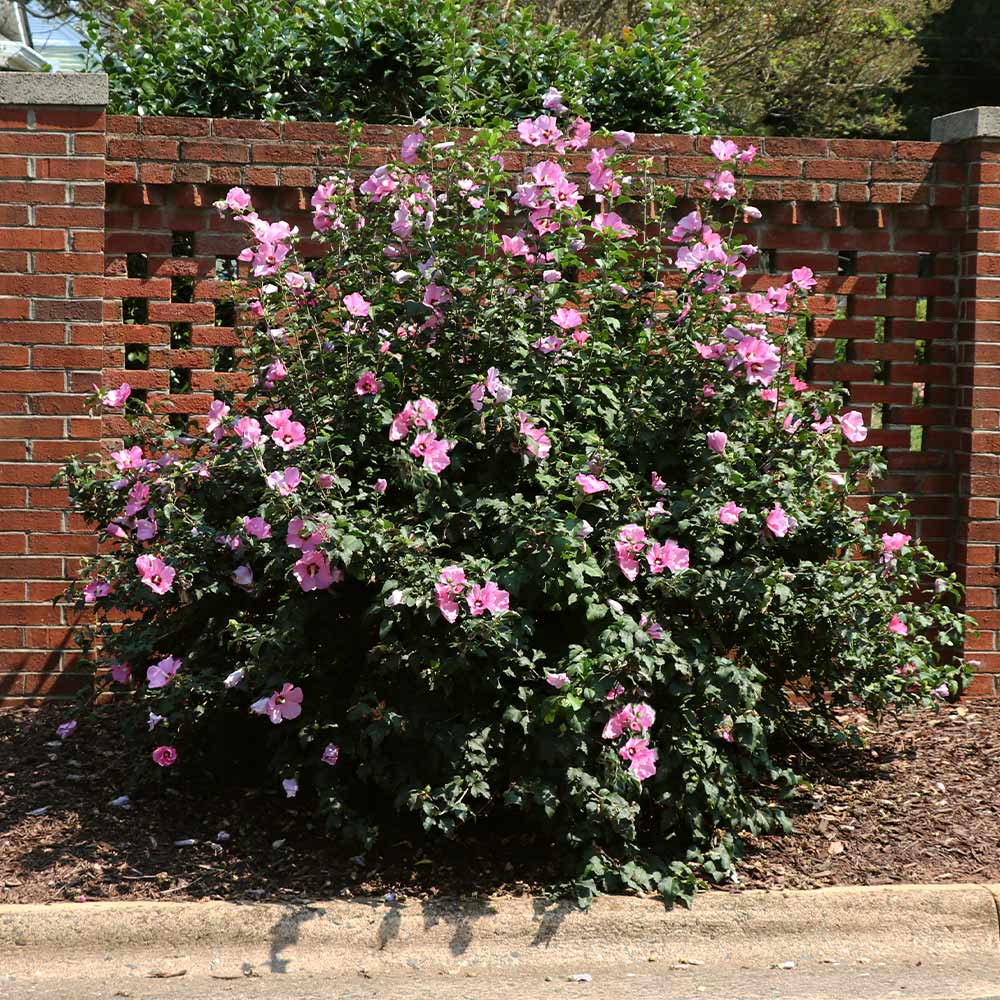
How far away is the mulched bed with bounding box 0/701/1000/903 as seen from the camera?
3.71 m

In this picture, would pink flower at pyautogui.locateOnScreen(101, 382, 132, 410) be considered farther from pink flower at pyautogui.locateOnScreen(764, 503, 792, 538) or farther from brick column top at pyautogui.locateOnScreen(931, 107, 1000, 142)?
brick column top at pyautogui.locateOnScreen(931, 107, 1000, 142)

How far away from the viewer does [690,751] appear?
3777 mm

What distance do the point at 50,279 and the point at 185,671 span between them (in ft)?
5.64

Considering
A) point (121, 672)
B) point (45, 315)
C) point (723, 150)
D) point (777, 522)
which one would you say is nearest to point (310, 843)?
point (121, 672)

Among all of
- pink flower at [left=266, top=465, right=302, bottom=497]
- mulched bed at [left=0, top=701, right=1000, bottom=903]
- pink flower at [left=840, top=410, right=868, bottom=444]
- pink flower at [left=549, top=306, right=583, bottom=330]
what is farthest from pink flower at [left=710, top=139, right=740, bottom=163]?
mulched bed at [left=0, top=701, right=1000, bottom=903]

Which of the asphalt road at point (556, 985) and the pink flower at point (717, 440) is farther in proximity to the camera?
the pink flower at point (717, 440)

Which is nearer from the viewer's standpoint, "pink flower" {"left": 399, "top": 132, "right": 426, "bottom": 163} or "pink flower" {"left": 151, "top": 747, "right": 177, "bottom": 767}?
"pink flower" {"left": 151, "top": 747, "right": 177, "bottom": 767}

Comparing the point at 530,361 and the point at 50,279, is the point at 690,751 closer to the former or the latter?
the point at 530,361

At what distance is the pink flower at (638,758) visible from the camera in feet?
11.9

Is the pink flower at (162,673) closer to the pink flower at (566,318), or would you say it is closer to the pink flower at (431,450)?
the pink flower at (431,450)

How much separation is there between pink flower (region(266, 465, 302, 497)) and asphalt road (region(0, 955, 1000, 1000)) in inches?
→ 50.2

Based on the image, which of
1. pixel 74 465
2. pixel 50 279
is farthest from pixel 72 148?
pixel 74 465

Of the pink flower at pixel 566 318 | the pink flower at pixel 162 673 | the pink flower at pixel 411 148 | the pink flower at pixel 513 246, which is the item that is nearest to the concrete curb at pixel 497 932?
the pink flower at pixel 162 673

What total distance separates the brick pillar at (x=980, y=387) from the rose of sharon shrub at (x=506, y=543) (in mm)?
766
